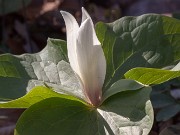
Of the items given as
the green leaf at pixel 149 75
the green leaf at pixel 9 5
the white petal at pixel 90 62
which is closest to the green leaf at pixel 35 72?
the white petal at pixel 90 62

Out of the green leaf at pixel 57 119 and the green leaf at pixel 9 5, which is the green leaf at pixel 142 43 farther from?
the green leaf at pixel 9 5

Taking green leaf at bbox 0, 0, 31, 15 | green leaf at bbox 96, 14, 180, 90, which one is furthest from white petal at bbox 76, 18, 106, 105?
green leaf at bbox 0, 0, 31, 15

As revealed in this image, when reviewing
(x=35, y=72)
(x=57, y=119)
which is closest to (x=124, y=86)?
(x=57, y=119)

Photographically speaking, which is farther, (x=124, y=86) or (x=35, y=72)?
(x=35, y=72)

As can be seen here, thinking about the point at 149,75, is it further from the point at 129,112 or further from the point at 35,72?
the point at 35,72

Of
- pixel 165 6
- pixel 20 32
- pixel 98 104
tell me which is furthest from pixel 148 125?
pixel 165 6

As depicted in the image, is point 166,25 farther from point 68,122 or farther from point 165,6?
point 165,6
